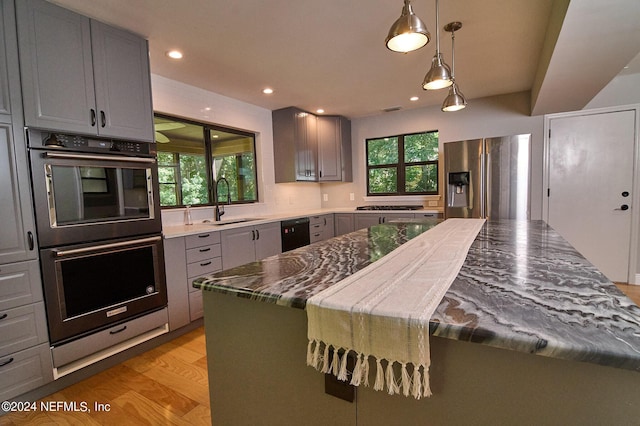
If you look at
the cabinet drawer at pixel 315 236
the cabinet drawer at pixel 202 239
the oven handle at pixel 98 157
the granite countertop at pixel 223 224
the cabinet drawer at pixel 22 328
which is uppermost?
the oven handle at pixel 98 157

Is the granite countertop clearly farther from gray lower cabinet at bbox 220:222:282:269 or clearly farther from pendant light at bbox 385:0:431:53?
pendant light at bbox 385:0:431:53

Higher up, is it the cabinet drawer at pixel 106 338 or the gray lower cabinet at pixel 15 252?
the gray lower cabinet at pixel 15 252

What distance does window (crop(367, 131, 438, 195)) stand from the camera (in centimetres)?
432

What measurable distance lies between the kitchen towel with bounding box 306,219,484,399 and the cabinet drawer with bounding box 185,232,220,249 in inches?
77.2

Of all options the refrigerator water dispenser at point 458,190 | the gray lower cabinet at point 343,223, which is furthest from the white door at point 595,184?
the gray lower cabinet at point 343,223

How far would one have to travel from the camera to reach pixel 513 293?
772mm

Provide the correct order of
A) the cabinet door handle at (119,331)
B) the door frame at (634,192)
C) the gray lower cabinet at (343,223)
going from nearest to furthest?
→ the cabinet door handle at (119,331) → the door frame at (634,192) → the gray lower cabinet at (343,223)

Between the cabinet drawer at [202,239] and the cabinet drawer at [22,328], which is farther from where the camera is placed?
the cabinet drawer at [202,239]

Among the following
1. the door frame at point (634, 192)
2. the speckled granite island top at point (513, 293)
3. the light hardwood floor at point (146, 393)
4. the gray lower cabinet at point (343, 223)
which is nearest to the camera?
the speckled granite island top at point (513, 293)

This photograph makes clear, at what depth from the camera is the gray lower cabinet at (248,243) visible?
9.28 ft

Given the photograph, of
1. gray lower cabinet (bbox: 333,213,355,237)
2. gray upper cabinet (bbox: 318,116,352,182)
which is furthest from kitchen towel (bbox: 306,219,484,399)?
gray upper cabinet (bbox: 318,116,352,182)

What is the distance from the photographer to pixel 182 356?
2.15m

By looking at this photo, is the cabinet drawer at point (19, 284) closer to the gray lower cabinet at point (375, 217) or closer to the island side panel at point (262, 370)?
the island side panel at point (262, 370)

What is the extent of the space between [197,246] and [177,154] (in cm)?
114
